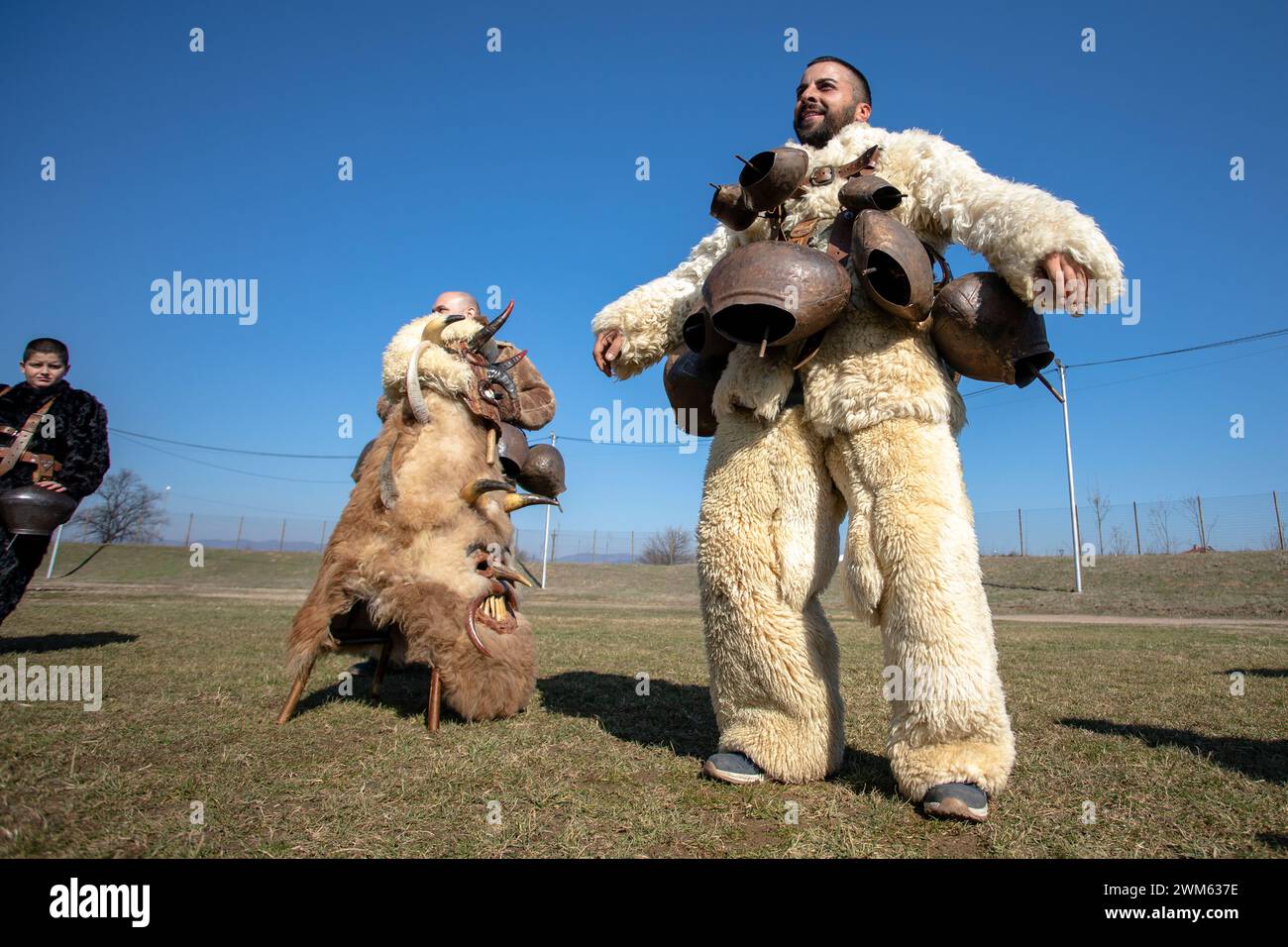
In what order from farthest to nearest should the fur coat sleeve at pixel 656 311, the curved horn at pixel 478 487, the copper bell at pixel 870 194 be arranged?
the curved horn at pixel 478 487 → the fur coat sleeve at pixel 656 311 → the copper bell at pixel 870 194

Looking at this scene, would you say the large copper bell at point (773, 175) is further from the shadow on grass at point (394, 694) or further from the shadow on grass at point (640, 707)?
the shadow on grass at point (394, 694)

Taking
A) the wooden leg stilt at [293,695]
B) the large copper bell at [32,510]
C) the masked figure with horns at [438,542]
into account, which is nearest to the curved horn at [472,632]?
the masked figure with horns at [438,542]

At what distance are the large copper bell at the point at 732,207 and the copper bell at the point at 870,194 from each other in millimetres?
389

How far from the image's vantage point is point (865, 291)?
2674 millimetres

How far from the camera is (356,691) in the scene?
4684 millimetres

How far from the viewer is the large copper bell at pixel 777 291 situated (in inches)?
95.0

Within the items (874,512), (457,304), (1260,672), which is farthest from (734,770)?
(1260,672)

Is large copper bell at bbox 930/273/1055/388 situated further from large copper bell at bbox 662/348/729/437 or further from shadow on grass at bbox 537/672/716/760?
shadow on grass at bbox 537/672/716/760

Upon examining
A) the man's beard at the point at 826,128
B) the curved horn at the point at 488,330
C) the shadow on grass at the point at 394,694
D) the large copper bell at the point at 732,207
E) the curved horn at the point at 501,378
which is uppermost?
the man's beard at the point at 826,128

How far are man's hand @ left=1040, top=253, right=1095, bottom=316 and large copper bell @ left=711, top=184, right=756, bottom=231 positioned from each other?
44.3 inches

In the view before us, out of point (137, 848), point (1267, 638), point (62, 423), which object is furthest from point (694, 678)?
point (1267, 638)

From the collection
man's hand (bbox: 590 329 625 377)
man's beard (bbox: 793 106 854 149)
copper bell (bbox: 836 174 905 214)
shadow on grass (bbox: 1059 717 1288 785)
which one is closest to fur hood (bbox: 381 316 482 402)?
man's hand (bbox: 590 329 625 377)

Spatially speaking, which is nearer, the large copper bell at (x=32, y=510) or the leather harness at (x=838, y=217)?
the leather harness at (x=838, y=217)

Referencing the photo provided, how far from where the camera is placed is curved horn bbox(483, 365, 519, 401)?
416 cm
